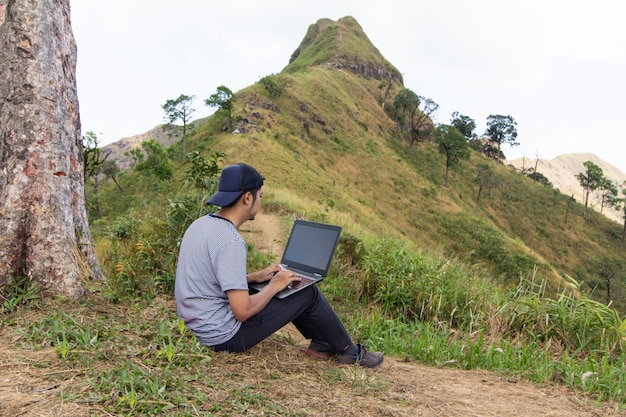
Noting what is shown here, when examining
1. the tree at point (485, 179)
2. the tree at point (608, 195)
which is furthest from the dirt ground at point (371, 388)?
the tree at point (608, 195)

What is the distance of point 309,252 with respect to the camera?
318 centimetres

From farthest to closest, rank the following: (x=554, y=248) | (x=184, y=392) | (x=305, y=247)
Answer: (x=554, y=248)
(x=305, y=247)
(x=184, y=392)

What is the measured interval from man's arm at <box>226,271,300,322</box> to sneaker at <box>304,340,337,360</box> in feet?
2.27

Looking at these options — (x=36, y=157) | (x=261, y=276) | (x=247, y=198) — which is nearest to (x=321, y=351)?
(x=261, y=276)

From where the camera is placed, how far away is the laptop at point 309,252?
9.67 ft

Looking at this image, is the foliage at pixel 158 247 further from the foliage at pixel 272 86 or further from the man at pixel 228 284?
the foliage at pixel 272 86

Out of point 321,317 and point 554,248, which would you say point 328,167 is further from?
point 321,317

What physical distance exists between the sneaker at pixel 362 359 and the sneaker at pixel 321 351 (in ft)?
0.24

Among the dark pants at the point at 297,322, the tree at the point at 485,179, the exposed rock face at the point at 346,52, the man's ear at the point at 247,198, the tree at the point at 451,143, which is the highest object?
the exposed rock face at the point at 346,52

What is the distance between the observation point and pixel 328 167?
3984 cm

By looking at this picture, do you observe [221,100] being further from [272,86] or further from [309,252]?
[309,252]

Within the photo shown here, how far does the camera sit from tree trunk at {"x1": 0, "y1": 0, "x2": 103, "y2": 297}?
132 inches

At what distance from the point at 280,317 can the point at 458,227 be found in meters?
36.9

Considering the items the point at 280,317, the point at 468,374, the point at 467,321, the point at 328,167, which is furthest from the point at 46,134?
the point at 328,167
